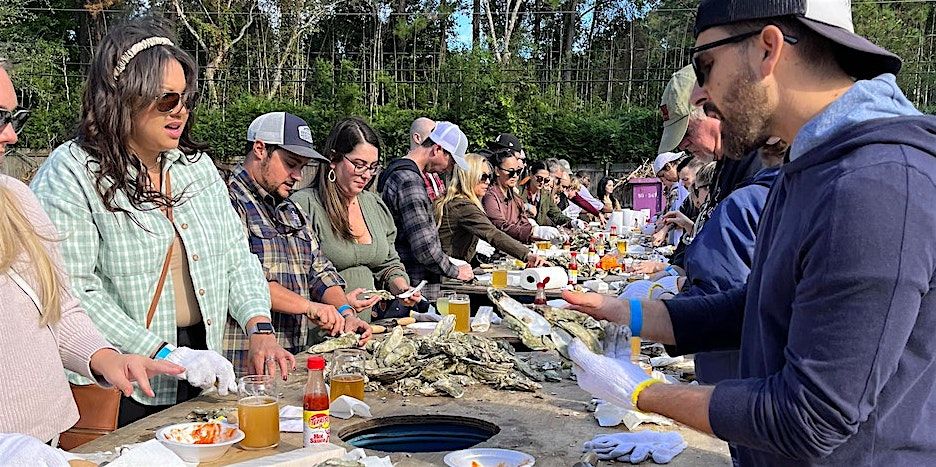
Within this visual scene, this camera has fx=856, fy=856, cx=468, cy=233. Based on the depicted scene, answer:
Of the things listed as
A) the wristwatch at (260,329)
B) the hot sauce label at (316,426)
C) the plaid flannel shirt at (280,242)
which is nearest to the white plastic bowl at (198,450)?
the hot sauce label at (316,426)

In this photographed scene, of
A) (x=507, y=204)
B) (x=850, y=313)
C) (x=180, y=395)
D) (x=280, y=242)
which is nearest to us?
(x=850, y=313)

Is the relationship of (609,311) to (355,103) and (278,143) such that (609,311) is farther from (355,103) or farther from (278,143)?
(355,103)

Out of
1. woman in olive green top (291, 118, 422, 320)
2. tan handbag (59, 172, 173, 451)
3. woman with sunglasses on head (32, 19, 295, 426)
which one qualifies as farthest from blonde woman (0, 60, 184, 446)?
woman in olive green top (291, 118, 422, 320)

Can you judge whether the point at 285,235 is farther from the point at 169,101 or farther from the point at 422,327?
the point at 169,101

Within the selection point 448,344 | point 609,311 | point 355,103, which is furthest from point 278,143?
point 355,103

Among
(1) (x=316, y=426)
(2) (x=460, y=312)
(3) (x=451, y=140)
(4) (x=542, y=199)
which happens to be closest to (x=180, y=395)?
(1) (x=316, y=426)

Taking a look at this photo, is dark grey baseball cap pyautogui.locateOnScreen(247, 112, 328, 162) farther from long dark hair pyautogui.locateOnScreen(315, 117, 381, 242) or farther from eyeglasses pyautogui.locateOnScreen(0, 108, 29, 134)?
eyeglasses pyautogui.locateOnScreen(0, 108, 29, 134)

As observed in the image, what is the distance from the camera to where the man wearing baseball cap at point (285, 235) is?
3.83 meters

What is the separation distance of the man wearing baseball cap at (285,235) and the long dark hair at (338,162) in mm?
533

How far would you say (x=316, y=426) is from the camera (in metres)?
2.26

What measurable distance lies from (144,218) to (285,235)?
118 centimetres

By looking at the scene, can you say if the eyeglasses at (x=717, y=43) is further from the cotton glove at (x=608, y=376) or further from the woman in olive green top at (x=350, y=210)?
the woman in olive green top at (x=350, y=210)

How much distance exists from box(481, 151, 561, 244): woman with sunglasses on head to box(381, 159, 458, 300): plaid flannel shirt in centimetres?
265

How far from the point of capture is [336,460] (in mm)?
2027
